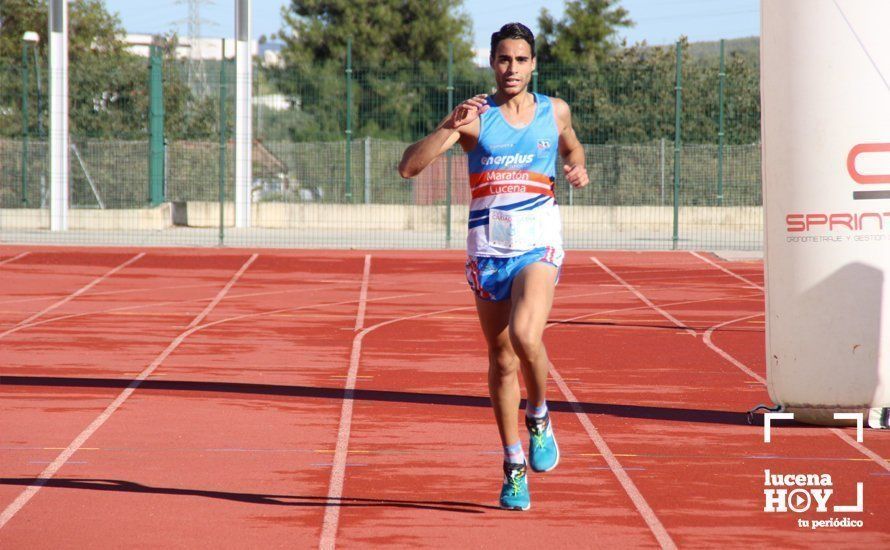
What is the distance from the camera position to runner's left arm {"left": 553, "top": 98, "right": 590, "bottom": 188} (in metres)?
5.89

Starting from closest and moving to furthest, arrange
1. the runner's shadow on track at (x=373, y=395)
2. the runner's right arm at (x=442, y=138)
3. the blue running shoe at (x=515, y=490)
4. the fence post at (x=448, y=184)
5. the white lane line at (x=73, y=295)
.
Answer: the runner's right arm at (x=442, y=138) < the blue running shoe at (x=515, y=490) < the runner's shadow on track at (x=373, y=395) < the white lane line at (x=73, y=295) < the fence post at (x=448, y=184)

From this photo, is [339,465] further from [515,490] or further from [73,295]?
[73,295]

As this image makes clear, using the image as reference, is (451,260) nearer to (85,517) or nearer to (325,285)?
(325,285)

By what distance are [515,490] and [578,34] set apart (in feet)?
129

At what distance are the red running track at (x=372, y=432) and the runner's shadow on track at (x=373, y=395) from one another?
32mm

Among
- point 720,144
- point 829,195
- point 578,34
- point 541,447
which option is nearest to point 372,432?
point 541,447

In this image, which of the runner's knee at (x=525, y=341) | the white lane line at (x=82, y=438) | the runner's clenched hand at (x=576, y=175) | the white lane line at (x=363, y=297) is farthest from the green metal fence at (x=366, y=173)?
the runner's knee at (x=525, y=341)

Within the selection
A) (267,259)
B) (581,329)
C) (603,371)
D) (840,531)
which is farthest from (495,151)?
(267,259)

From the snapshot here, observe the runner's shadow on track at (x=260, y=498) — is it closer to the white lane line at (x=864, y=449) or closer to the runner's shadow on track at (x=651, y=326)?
the white lane line at (x=864, y=449)

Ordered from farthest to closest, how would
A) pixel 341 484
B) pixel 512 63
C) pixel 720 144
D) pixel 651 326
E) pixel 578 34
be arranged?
pixel 578 34
pixel 720 144
pixel 651 326
pixel 341 484
pixel 512 63

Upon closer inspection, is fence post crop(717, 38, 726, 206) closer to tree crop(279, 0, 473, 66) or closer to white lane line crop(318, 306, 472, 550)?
white lane line crop(318, 306, 472, 550)

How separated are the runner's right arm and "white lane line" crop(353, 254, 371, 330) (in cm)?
737

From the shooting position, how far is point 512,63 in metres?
5.76

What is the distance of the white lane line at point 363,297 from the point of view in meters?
13.5
